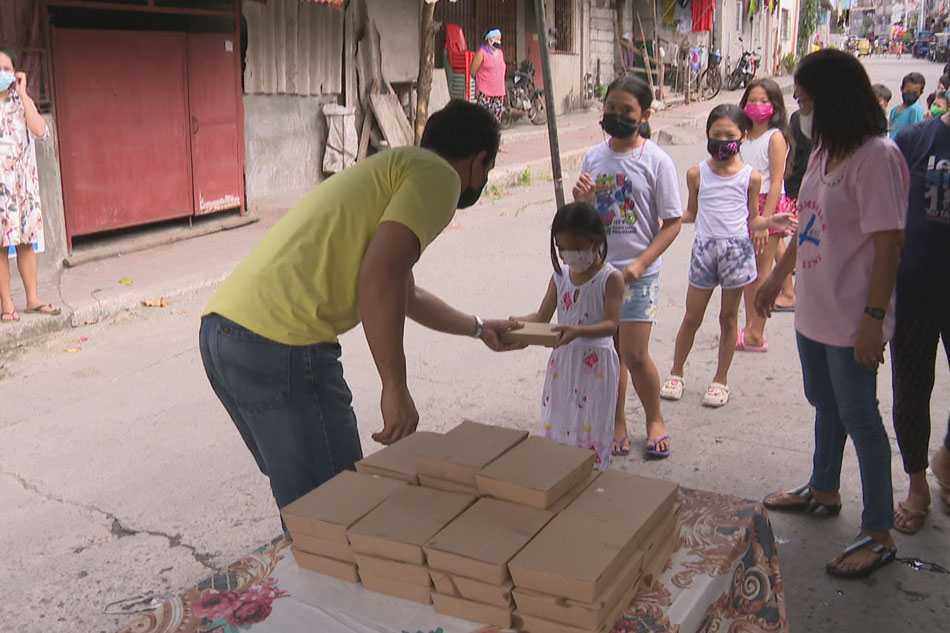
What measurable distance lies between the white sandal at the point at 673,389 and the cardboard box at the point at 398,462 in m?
2.95

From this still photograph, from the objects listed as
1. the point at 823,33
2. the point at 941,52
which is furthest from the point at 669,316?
the point at 823,33

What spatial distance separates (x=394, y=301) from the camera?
2.41 m

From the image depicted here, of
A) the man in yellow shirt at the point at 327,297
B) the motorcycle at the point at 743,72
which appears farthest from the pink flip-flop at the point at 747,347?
the motorcycle at the point at 743,72

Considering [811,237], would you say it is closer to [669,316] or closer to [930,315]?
[930,315]

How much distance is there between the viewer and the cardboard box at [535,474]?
7.15 ft

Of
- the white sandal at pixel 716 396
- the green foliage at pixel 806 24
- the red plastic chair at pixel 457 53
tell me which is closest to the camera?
the white sandal at pixel 716 396

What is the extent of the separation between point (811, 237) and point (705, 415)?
1.95 m

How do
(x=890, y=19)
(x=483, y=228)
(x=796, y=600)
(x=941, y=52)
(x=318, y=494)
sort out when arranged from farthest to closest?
(x=890, y=19) → (x=941, y=52) → (x=483, y=228) → (x=796, y=600) → (x=318, y=494)

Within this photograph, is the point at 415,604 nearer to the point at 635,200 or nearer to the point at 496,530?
the point at 496,530

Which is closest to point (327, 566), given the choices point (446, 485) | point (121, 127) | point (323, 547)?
point (323, 547)

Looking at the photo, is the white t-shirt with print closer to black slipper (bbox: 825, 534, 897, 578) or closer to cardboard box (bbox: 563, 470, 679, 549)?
black slipper (bbox: 825, 534, 897, 578)

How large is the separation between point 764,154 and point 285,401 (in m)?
4.31

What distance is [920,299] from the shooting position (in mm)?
3551

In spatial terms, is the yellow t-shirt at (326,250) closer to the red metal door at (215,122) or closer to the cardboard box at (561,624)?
the cardboard box at (561,624)
